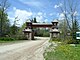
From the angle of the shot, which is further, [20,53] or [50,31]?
[50,31]

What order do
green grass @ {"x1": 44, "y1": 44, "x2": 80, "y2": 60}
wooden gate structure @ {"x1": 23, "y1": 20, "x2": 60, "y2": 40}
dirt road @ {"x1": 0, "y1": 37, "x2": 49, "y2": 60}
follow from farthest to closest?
1. wooden gate structure @ {"x1": 23, "y1": 20, "x2": 60, "y2": 40}
2. dirt road @ {"x1": 0, "y1": 37, "x2": 49, "y2": 60}
3. green grass @ {"x1": 44, "y1": 44, "x2": 80, "y2": 60}

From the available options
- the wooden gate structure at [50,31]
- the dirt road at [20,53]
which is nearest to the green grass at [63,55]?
the dirt road at [20,53]

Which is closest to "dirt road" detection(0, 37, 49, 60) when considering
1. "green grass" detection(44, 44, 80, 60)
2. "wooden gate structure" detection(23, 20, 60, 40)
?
"green grass" detection(44, 44, 80, 60)

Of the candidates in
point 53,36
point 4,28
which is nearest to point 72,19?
point 53,36

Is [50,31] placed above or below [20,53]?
above

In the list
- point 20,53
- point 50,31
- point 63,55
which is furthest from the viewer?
point 50,31

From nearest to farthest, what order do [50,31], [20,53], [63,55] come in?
[63,55] → [20,53] → [50,31]

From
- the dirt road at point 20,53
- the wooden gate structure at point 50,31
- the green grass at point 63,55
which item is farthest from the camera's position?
the wooden gate structure at point 50,31

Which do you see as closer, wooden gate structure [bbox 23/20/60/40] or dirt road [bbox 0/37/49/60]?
dirt road [bbox 0/37/49/60]

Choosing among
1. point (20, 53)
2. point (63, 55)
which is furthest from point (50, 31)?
point (63, 55)

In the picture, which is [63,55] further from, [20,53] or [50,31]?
[50,31]

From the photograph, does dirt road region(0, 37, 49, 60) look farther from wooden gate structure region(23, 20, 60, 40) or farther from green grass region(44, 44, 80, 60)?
wooden gate structure region(23, 20, 60, 40)

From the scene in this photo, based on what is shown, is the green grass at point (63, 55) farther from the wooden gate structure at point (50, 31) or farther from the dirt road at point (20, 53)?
the wooden gate structure at point (50, 31)

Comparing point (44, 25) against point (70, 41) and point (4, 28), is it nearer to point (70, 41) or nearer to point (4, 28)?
point (4, 28)
